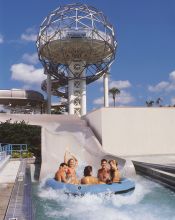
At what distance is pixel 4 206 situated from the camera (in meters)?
7.50

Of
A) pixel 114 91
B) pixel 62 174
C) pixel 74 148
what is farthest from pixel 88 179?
pixel 114 91

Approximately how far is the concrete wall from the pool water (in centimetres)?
975

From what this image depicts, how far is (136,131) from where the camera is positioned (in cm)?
2284

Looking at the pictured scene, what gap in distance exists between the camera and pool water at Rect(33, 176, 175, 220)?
9.47m

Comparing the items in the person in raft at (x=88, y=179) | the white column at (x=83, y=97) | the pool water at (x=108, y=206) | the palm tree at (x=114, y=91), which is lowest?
the pool water at (x=108, y=206)

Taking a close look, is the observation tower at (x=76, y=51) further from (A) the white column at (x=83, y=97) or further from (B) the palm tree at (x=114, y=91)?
(B) the palm tree at (x=114, y=91)

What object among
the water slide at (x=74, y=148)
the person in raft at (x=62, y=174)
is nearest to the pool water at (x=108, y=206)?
the person in raft at (x=62, y=174)

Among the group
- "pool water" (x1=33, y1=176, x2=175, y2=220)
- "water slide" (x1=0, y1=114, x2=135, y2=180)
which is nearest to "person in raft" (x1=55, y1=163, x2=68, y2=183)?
"pool water" (x1=33, y1=176, x2=175, y2=220)

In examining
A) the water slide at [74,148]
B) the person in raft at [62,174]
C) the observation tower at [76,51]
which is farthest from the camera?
the observation tower at [76,51]

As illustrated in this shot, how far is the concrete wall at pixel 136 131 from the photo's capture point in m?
22.7

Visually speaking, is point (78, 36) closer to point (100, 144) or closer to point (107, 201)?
point (100, 144)

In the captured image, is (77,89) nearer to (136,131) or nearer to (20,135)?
(20,135)

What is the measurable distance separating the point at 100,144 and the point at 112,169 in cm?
1066

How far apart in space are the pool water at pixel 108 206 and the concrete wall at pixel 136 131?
975 centimetres
